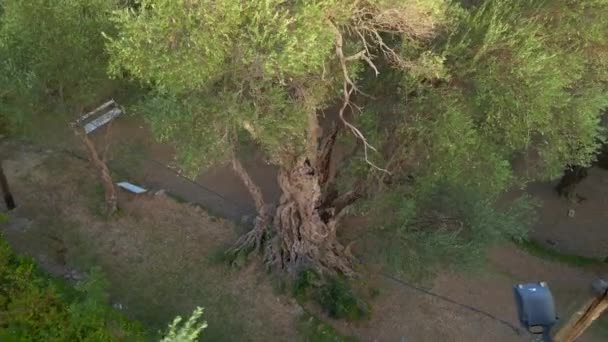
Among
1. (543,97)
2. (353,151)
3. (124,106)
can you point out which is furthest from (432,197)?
(124,106)

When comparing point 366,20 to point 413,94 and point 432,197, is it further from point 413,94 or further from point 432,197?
point 432,197

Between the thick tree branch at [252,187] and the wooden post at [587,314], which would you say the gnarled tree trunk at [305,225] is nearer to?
the thick tree branch at [252,187]

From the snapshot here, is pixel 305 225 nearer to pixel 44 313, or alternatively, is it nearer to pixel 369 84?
pixel 369 84

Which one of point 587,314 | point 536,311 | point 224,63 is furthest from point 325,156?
point 536,311

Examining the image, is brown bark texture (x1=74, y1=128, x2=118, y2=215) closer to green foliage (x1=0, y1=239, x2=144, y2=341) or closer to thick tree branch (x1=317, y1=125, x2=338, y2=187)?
green foliage (x1=0, y1=239, x2=144, y2=341)

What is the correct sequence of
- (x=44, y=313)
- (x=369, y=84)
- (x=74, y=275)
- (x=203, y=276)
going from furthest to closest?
1. (x=203, y=276)
2. (x=74, y=275)
3. (x=369, y=84)
4. (x=44, y=313)
